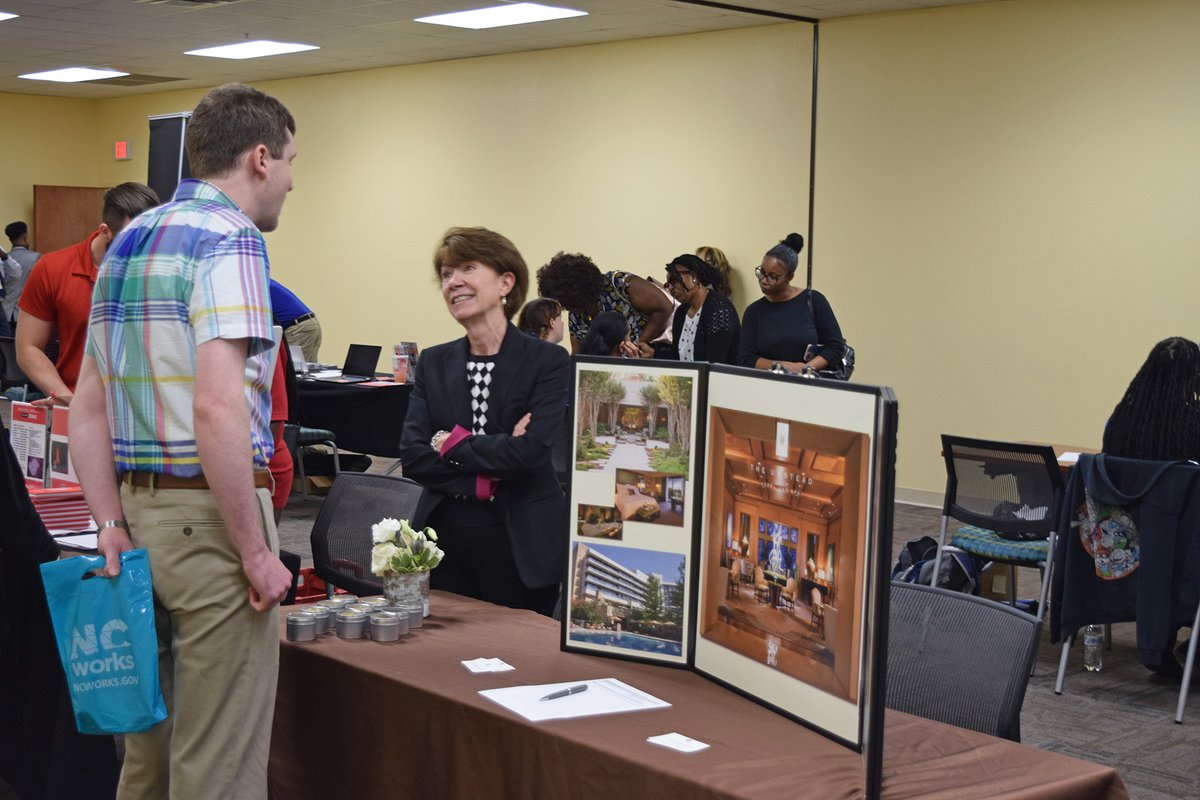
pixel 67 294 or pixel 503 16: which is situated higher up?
pixel 503 16

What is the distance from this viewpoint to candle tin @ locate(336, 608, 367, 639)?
8.50ft

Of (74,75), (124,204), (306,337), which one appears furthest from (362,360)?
(74,75)

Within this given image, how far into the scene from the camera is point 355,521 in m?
3.65

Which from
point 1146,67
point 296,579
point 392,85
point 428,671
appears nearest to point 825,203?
point 1146,67

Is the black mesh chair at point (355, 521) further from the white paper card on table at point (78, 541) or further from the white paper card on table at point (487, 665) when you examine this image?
the white paper card on table at point (487, 665)

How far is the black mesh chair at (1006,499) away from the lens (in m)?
4.92

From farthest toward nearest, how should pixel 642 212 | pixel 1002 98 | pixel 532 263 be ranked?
pixel 532 263 → pixel 642 212 → pixel 1002 98

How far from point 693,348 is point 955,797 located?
5.40 metres

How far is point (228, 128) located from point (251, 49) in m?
10.1

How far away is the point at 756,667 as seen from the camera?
215cm

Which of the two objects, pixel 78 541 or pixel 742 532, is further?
pixel 78 541

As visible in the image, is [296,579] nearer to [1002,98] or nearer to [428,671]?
[428,671]

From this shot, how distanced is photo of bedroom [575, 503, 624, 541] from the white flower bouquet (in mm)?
437

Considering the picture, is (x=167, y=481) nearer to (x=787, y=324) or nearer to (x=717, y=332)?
(x=717, y=332)
